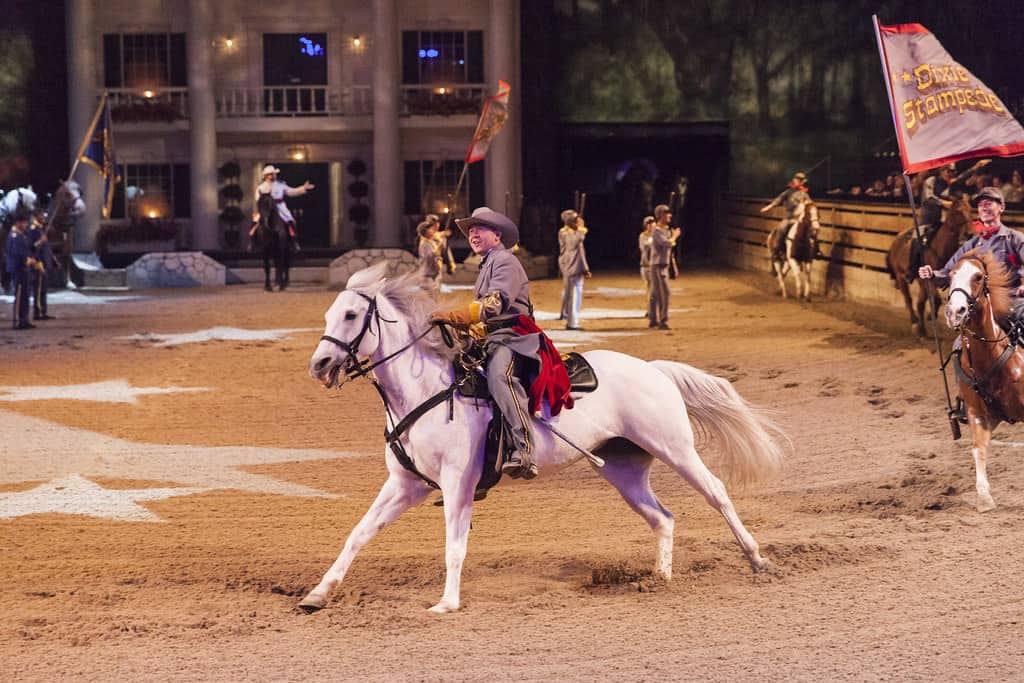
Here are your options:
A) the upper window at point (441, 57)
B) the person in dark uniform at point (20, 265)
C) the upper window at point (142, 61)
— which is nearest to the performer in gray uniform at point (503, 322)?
the person in dark uniform at point (20, 265)

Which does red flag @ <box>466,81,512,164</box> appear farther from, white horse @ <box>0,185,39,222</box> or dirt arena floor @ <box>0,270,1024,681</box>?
white horse @ <box>0,185,39,222</box>

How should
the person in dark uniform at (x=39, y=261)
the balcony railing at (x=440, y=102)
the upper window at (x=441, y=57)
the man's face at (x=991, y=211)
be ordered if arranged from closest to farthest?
the man's face at (x=991, y=211), the person in dark uniform at (x=39, y=261), the balcony railing at (x=440, y=102), the upper window at (x=441, y=57)

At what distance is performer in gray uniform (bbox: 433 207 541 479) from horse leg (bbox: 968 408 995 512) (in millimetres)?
3698

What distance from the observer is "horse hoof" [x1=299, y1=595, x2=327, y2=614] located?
299 inches

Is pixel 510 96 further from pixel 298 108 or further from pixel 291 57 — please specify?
pixel 291 57

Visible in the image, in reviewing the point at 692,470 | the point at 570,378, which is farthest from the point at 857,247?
the point at 570,378

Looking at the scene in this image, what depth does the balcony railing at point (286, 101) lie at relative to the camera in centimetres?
3819

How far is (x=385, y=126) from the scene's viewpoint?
123ft

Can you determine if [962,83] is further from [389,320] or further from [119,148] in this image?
[119,148]

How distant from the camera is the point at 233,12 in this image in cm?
3884

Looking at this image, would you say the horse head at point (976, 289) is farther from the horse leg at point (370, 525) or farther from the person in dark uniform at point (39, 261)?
the person in dark uniform at point (39, 261)

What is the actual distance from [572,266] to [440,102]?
56.8 ft

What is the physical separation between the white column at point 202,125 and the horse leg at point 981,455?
1186 inches

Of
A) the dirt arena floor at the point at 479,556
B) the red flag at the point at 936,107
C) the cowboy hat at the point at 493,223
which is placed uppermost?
the red flag at the point at 936,107
